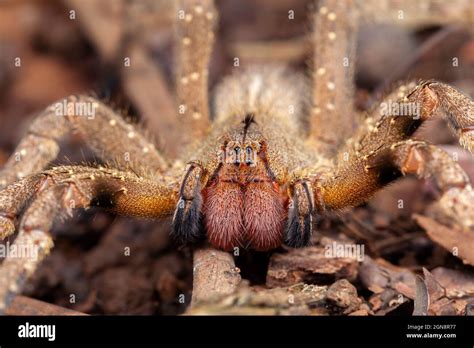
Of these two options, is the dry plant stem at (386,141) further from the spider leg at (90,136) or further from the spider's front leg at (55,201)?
the spider leg at (90,136)

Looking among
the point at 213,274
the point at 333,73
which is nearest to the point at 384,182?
the point at 213,274

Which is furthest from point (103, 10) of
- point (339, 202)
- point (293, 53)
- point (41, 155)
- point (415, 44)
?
point (339, 202)

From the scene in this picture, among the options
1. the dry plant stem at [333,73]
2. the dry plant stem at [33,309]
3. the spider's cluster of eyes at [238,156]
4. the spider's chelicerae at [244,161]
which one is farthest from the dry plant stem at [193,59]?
the dry plant stem at [33,309]

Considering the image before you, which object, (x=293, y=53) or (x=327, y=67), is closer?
(x=327, y=67)

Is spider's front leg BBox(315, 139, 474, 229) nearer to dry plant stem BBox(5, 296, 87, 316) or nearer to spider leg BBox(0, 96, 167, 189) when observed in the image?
spider leg BBox(0, 96, 167, 189)

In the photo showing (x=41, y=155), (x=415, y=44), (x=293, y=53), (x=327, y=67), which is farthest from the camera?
(x=293, y=53)
